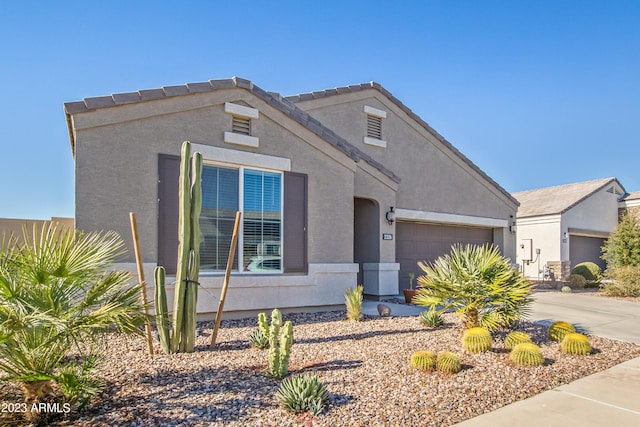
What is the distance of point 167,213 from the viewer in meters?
8.29

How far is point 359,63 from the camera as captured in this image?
1450 cm

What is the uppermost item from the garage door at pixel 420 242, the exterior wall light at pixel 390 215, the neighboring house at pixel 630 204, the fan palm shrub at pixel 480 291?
the neighboring house at pixel 630 204

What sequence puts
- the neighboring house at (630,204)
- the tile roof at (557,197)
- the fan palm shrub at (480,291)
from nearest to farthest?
the fan palm shrub at (480,291) < the tile roof at (557,197) < the neighboring house at (630,204)

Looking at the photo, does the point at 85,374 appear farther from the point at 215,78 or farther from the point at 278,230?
the point at 215,78

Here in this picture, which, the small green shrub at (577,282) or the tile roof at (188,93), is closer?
Answer: the tile roof at (188,93)

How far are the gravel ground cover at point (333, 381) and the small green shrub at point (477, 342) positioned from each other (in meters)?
0.10

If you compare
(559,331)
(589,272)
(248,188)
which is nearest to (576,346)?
(559,331)

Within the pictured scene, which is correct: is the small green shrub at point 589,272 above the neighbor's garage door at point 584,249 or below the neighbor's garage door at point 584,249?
below

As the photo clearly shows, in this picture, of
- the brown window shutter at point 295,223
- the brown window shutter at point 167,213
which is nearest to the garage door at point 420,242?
the brown window shutter at point 295,223

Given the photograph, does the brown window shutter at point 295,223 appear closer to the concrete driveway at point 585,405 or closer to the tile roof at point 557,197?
the concrete driveway at point 585,405

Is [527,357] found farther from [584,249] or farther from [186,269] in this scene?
[584,249]

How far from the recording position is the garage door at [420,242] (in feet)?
46.3

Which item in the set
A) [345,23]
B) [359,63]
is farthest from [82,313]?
[359,63]

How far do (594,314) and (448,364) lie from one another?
7088 millimetres
